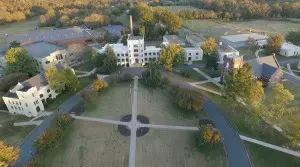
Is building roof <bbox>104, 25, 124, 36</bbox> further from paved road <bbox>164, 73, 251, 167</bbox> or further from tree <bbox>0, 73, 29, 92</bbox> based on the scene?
paved road <bbox>164, 73, 251, 167</bbox>

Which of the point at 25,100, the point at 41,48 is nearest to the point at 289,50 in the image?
the point at 25,100

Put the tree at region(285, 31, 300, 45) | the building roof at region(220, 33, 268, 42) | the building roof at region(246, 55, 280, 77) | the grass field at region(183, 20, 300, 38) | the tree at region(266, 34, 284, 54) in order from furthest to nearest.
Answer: the grass field at region(183, 20, 300, 38) < the building roof at region(220, 33, 268, 42) < the tree at region(285, 31, 300, 45) < the tree at region(266, 34, 284, 54) < the building roof at region(246, 55, 280, 77)

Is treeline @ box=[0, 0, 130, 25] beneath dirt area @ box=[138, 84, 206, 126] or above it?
above

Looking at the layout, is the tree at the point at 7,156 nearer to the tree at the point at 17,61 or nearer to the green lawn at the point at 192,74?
the tree at the point at 17,61

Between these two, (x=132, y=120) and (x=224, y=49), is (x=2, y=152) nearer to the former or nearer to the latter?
(x=132, y=120)

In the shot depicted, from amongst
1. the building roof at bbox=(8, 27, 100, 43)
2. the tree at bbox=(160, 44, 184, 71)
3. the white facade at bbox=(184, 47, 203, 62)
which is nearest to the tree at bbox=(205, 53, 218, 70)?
the white facade at bbox=(184, 47, 203, 62)

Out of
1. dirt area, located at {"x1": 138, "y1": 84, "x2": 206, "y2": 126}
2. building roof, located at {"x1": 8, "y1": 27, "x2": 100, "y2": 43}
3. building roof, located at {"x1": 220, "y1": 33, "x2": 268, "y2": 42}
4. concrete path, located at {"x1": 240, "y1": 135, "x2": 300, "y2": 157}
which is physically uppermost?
building roof, located at {"x1": 8, "y1": 27, "x2": 100, "y2": 43}
